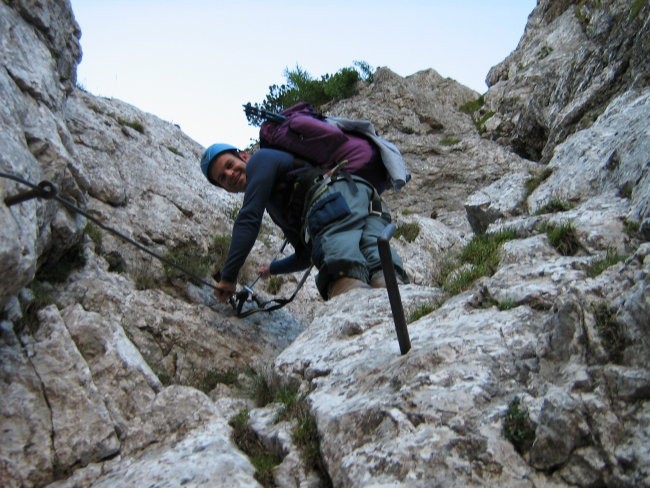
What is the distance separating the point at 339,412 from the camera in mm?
4277

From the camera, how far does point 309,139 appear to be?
7668 mm

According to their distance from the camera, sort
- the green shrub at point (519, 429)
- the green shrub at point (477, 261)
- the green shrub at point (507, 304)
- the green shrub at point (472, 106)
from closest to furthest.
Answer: the green shrub at point (519, 429) < the green shrub at point (507, 304) < the green shrub at point (477, 261) < the green shrub at point (472, 106)

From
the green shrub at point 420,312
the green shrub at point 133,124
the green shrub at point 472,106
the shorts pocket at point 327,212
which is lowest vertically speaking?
the green shrub at point 420,312

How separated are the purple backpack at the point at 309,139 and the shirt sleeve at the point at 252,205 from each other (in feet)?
0.94

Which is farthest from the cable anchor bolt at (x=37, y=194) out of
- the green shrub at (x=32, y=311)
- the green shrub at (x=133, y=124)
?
the green shrub at (x=133, y=124)

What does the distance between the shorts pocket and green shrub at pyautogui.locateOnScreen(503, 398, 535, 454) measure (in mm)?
3652

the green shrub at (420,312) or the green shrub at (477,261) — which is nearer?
the green shrub at (420,312)

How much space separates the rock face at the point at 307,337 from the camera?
11.7 feet

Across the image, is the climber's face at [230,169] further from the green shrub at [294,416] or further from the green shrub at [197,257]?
the green shrub at [294,416]

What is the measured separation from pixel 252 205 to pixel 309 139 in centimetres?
112

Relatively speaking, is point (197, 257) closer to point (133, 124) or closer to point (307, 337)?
point (307, 337)

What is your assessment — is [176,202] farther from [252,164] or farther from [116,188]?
[252,164]

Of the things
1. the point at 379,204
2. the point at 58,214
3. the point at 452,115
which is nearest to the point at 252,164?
the point at 379,204

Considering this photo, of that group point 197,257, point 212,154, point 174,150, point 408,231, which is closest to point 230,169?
point 212,154
